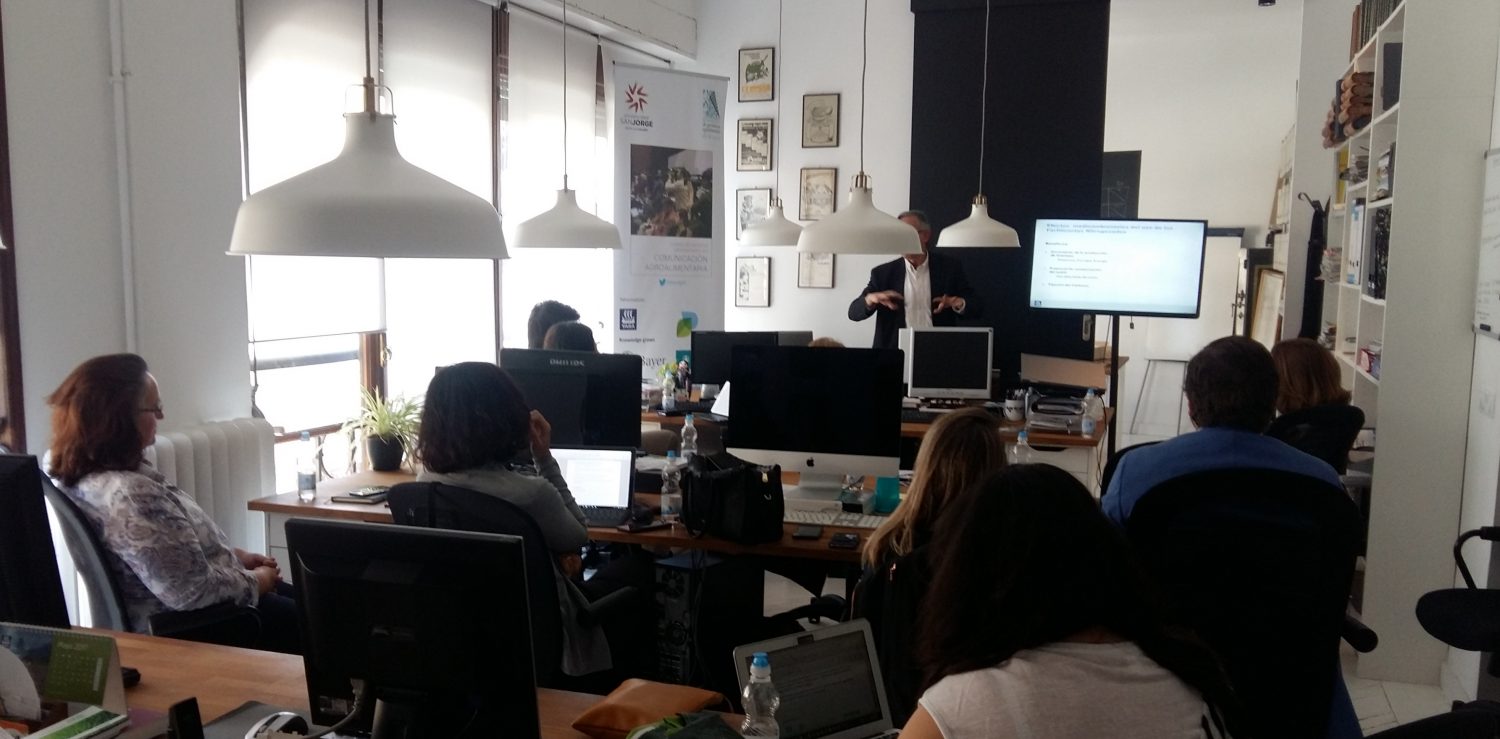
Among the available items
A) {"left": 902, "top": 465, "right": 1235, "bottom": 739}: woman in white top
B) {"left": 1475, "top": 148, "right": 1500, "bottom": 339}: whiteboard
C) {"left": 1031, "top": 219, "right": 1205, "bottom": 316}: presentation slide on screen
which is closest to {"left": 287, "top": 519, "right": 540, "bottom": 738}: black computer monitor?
{"left": 902, "top": 465, "right": 1235, "bottom": 739}: woman in white top

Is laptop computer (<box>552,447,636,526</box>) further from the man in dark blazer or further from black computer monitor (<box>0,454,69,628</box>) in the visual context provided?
the man in dark blazer

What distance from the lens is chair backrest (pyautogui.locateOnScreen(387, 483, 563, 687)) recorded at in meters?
2.54

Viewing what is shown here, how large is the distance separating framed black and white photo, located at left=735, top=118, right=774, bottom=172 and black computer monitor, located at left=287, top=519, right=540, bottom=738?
659cm

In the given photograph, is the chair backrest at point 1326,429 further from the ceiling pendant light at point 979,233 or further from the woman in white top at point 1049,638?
the woman in white top at point 1049,638

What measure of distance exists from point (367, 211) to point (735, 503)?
6.03 feet

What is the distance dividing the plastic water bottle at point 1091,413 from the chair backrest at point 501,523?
3016 millimetres

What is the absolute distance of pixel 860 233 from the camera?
3.80 meters

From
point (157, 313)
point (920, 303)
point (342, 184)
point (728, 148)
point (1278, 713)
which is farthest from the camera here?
point (728, 148)

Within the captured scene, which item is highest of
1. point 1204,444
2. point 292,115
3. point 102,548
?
point 292,115

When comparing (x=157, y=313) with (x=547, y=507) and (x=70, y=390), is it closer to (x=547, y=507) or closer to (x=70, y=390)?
(x=70, y=390)

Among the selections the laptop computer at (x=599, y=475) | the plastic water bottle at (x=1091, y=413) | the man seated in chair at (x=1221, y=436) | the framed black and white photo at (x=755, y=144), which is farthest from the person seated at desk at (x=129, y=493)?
the framed black and white photo at (x=755, y=144)

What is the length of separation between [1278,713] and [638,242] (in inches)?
201

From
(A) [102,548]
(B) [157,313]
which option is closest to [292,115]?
(B) [157,313]

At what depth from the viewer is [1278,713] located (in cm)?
239
